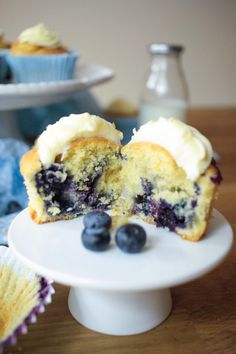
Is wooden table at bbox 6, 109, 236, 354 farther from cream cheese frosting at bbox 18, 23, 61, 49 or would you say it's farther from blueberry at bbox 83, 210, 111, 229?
cream cheese frosting at bbox 18, 23, 61, 49

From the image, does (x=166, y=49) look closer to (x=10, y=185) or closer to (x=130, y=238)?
(x=10, y=185)

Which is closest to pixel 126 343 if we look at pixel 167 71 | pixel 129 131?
pixel 129 131

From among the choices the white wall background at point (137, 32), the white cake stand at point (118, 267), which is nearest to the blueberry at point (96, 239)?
the white cake stand at point (118, 267)

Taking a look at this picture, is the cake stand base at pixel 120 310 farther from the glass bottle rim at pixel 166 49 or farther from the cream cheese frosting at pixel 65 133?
the glass bottle rim at pixel 166 49

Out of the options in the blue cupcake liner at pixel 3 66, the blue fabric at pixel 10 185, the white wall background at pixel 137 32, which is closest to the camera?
the blue fabric at pixel 10 185

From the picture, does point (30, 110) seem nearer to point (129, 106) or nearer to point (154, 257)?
point (129, 106)

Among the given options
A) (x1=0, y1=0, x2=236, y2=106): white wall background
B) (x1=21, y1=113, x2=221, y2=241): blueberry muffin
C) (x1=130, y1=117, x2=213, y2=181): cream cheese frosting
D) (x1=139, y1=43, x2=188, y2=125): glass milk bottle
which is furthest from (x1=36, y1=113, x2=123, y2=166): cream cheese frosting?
(x1=0, y1=0, x2=236, y2=106): white wall background
